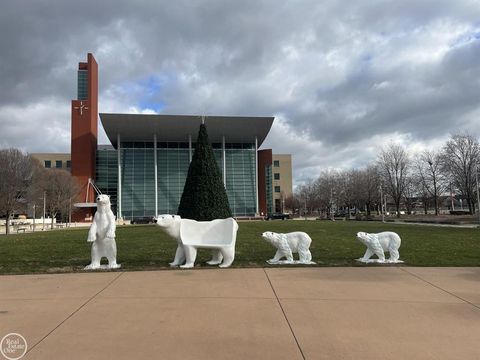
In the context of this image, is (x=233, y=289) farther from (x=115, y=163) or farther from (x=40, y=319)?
(x=115, y=163)

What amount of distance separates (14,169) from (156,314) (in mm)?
42239

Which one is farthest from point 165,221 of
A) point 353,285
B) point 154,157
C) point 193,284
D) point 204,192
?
point 154,157

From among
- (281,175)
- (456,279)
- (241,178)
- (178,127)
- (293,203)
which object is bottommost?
(456,279)

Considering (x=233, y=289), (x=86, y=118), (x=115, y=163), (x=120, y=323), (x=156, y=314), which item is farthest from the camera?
(x=115, y=163)

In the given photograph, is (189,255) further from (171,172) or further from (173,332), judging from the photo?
(171,172)

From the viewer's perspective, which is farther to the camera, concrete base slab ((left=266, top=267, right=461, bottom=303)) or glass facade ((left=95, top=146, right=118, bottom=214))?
glass facade ((left=95, top=146, right=118, bottom=214))

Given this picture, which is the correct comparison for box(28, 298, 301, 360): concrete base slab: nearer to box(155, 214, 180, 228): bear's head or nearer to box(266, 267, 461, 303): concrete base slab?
Result: box(266, 267, 461, 303): concrete base slab

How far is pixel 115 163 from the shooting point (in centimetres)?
7244

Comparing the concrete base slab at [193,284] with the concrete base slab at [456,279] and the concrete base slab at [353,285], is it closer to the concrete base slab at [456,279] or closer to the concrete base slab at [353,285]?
the concrete base slab at [353,285]

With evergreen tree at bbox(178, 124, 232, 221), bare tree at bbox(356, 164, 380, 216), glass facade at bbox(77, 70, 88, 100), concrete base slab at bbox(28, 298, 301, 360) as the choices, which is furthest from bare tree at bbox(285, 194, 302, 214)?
concrete base slab at bbox(28, 298, 301, 360)

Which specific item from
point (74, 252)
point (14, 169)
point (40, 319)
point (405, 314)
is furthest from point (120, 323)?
point (14, 169)

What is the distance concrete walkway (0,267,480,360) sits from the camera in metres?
4.45

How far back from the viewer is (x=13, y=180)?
1592 inches

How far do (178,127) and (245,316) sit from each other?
63431mm
